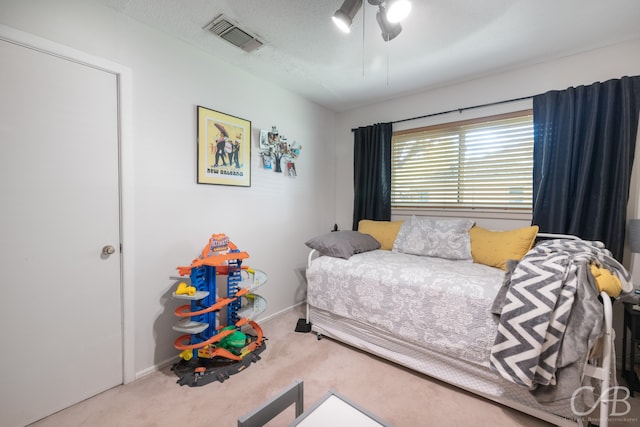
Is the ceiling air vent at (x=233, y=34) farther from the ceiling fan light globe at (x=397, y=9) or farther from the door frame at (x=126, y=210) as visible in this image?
the ceiling fan light globe at (x=397, y=9)

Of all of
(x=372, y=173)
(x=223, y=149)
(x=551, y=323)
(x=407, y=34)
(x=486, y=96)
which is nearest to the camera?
(x=551, y=323)

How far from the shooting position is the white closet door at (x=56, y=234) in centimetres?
143

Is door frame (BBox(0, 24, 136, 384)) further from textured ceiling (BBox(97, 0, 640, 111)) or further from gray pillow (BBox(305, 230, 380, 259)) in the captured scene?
gray pillow (BBox(305, 230, 380, 259))

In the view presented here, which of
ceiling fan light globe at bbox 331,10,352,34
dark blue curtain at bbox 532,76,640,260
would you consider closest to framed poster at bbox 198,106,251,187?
ceiling fan light globe at bbox 331,10,352,34

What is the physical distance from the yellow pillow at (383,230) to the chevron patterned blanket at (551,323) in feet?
4.77

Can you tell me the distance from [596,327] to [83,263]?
2.79 metres

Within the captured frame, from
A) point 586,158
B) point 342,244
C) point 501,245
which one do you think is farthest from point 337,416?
point 586,158

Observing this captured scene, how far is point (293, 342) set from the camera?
2391mm

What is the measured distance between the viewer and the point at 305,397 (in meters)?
1.71

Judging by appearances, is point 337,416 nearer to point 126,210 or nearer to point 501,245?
point 126,210

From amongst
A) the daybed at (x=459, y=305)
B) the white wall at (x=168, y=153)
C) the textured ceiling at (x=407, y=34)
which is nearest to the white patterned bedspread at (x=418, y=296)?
the daybed at (x=459, y=305)

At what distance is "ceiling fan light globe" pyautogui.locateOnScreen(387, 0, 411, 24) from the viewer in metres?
1.39

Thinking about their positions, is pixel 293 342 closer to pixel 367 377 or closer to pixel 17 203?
pixel 367 377

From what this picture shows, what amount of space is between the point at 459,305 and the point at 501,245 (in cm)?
83
